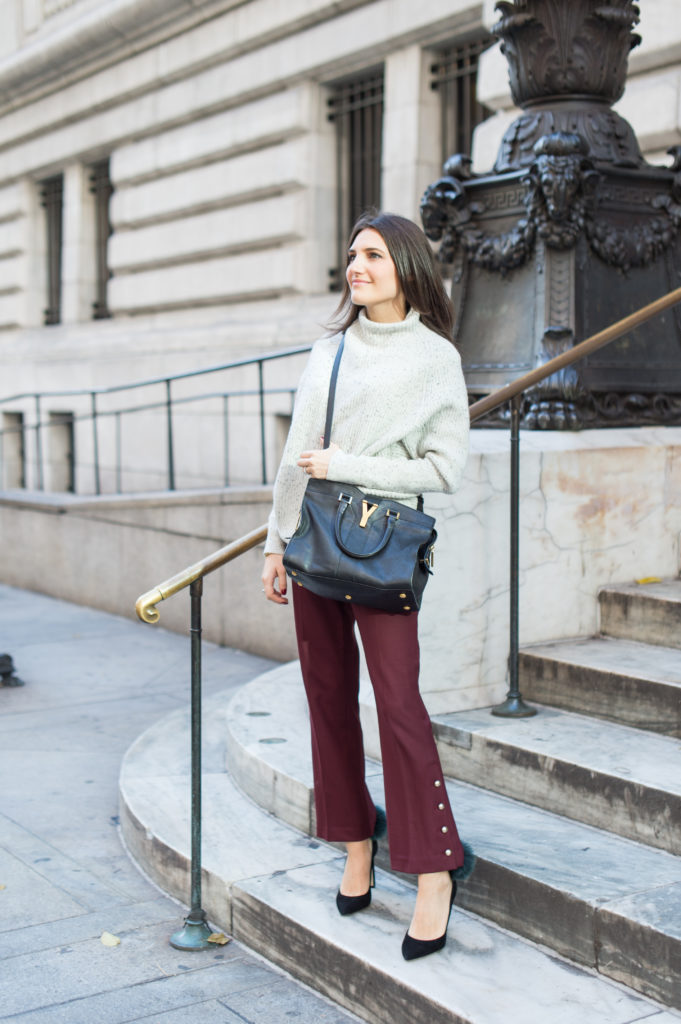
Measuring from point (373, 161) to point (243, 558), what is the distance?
505cm

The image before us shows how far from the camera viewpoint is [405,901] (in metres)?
3.75

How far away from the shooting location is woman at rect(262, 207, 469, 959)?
3.27 m

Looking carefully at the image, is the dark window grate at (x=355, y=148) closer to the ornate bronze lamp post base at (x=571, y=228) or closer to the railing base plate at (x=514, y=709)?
the ornate bronze lamp post base at (x=571, y=228)

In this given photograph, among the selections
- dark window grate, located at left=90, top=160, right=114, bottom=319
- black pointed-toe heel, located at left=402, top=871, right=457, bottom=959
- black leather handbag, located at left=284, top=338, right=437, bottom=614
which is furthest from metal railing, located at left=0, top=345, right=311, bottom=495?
black pointed-toe heel, located at left=402, top=871, right=457, bottom=959

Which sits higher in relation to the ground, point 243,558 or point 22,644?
point 243,558

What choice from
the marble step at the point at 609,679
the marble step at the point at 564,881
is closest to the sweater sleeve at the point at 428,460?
the marble step at the point at 564,881

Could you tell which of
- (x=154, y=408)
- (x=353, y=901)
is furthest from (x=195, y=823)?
(x=154, y=408)

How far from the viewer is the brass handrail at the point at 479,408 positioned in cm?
368

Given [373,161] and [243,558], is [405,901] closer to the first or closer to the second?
[243,558]

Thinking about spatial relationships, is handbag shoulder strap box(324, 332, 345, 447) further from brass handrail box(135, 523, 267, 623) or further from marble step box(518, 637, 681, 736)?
marble step box(518, 637, 681, 736)

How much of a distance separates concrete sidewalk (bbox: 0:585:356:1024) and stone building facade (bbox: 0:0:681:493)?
4328 millimetres

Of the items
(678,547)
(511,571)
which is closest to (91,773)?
(511,571)

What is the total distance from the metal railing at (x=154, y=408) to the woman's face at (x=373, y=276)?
15.5 ft

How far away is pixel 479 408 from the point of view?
426cm
